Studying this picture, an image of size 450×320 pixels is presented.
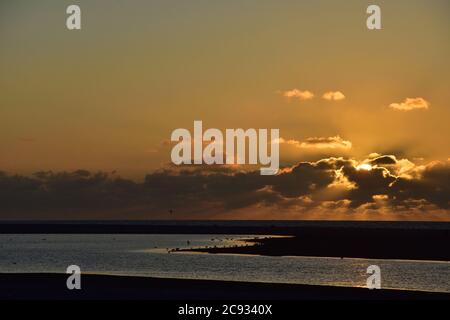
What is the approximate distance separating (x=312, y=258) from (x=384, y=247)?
2373 centimetres

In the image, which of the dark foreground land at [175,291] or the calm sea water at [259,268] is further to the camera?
the calm sea water at [259,268]

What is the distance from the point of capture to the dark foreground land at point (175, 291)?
177ft

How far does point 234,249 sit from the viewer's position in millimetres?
116625

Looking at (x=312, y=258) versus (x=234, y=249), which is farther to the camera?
(x=234, y=249)

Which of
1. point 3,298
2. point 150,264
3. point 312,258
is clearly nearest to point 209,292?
point 3,298

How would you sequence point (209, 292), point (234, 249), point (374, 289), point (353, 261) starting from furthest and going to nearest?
point (234, 249), point (353, 261), point (374, 289), point (209, 292)

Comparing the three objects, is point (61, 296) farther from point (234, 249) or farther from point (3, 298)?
point (234, 249)

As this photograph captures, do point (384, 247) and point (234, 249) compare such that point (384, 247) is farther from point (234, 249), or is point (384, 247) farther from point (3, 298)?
point (3, 298)

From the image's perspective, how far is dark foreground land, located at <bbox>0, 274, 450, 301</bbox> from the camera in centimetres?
5391

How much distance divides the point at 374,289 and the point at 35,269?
41.3m

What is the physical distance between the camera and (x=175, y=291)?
189 feet

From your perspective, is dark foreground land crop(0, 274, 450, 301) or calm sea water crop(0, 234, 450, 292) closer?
dark foreground land crop(0, 274, 450, 301)
